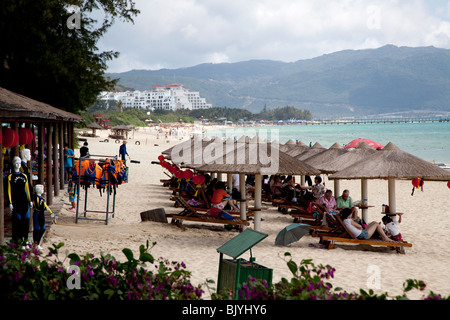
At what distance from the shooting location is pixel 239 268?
4.43 metres

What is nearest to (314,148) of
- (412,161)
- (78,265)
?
(412,161)

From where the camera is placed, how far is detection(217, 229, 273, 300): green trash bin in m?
4.46

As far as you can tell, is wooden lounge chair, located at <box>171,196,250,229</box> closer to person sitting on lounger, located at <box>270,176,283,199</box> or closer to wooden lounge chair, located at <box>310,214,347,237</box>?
wooden lounge chair, located at <box>310,214,347,237</box>

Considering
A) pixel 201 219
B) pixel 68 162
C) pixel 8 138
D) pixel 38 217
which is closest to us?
pixel 38 217

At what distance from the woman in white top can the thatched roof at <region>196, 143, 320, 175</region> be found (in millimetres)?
960

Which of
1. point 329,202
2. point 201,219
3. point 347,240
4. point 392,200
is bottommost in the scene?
point 347,240

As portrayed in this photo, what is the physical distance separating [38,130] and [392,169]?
6805 millimetres

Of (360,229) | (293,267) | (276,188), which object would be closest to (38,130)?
(360,229)

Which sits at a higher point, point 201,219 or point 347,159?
point 347,159

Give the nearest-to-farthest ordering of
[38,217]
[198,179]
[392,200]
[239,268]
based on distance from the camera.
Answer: [239,268] → [38,217] → [392,200] → [198,179]

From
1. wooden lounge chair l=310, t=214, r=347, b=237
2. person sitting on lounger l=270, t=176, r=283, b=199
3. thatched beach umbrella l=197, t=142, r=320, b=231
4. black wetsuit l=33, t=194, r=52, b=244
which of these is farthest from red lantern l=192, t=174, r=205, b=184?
black wetsuit l=33, t=194, r=52, b=244

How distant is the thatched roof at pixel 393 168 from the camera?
8859mm

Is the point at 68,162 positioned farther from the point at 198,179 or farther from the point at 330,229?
the point at 330,229
